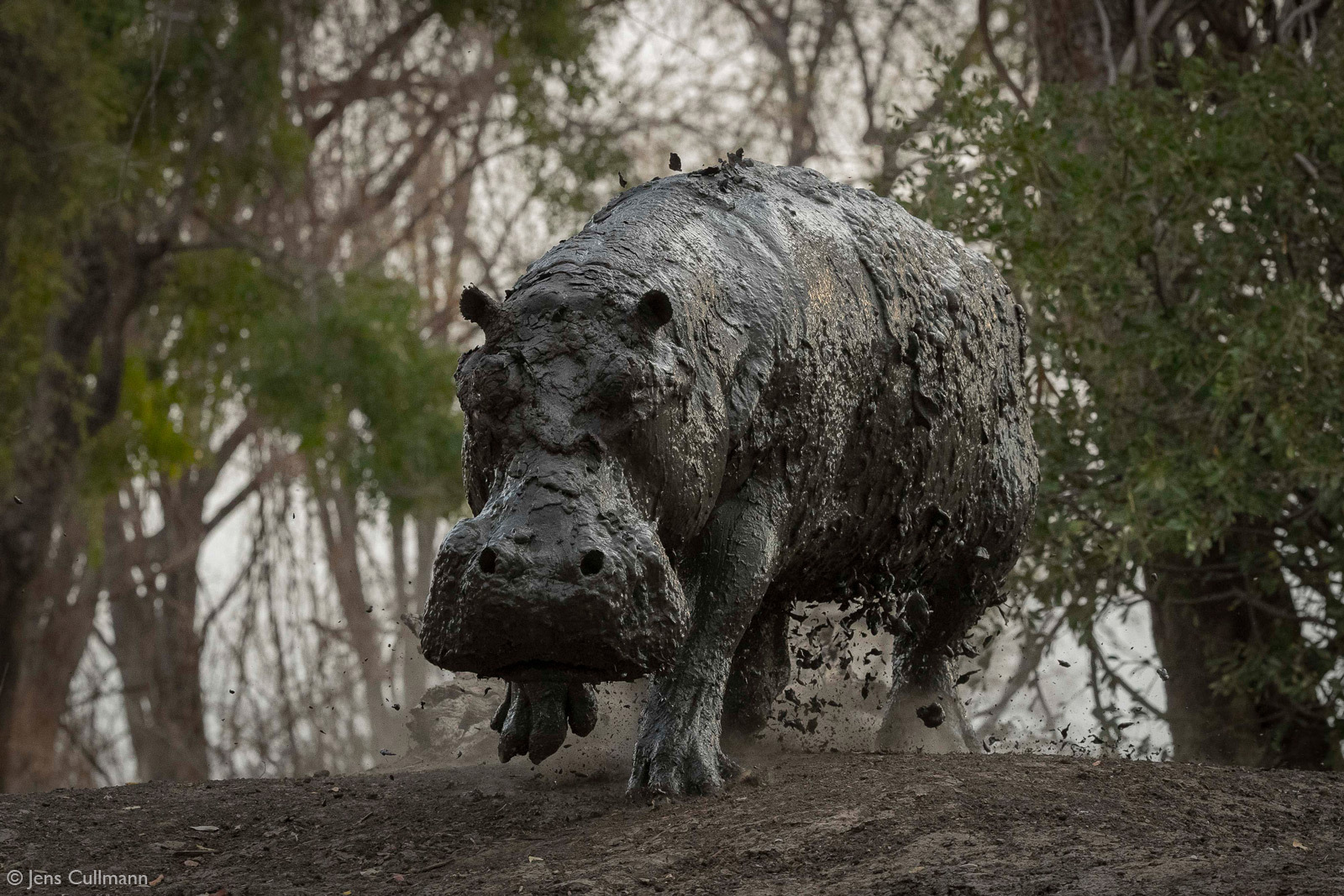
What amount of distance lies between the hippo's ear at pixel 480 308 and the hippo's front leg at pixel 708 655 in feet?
3.23

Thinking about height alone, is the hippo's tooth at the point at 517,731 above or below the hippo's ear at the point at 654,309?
below

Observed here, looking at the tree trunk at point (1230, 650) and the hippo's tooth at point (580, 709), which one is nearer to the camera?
the hippo's tooth at point (580, 709)

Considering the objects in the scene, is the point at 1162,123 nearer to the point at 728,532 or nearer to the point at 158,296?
the point at 728,532

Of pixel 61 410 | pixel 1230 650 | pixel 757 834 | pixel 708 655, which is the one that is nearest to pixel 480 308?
pixel 708 655

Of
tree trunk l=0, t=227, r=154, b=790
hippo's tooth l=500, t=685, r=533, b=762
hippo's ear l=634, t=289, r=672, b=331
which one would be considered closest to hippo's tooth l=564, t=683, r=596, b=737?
hippo's tooth l=500, t=685, r=533, b=762

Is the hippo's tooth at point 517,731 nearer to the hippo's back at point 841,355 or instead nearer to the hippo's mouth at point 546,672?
the hippo's mouth at point 546,672

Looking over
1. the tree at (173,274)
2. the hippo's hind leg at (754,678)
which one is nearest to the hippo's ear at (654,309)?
the hippo's hind leg at (754,678)

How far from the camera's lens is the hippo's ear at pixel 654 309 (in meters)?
4.43

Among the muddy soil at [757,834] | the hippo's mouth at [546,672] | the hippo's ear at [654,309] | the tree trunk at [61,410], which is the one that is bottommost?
the muddy soil at [757,834]

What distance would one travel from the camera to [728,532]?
16.5 ft

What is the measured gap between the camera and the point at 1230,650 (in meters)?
10.0

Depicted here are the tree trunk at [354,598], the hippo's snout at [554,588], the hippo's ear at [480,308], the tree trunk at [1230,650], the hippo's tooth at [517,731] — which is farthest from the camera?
the tree trunk at [354,598]

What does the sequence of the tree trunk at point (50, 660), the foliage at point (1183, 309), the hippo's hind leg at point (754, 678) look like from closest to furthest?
the hippo's hind leg at point (754, 678) < the foliage at point (1183, 309) < the tree trunk at point (50, 660)


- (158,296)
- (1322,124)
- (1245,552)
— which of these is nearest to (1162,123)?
(1322,124)
